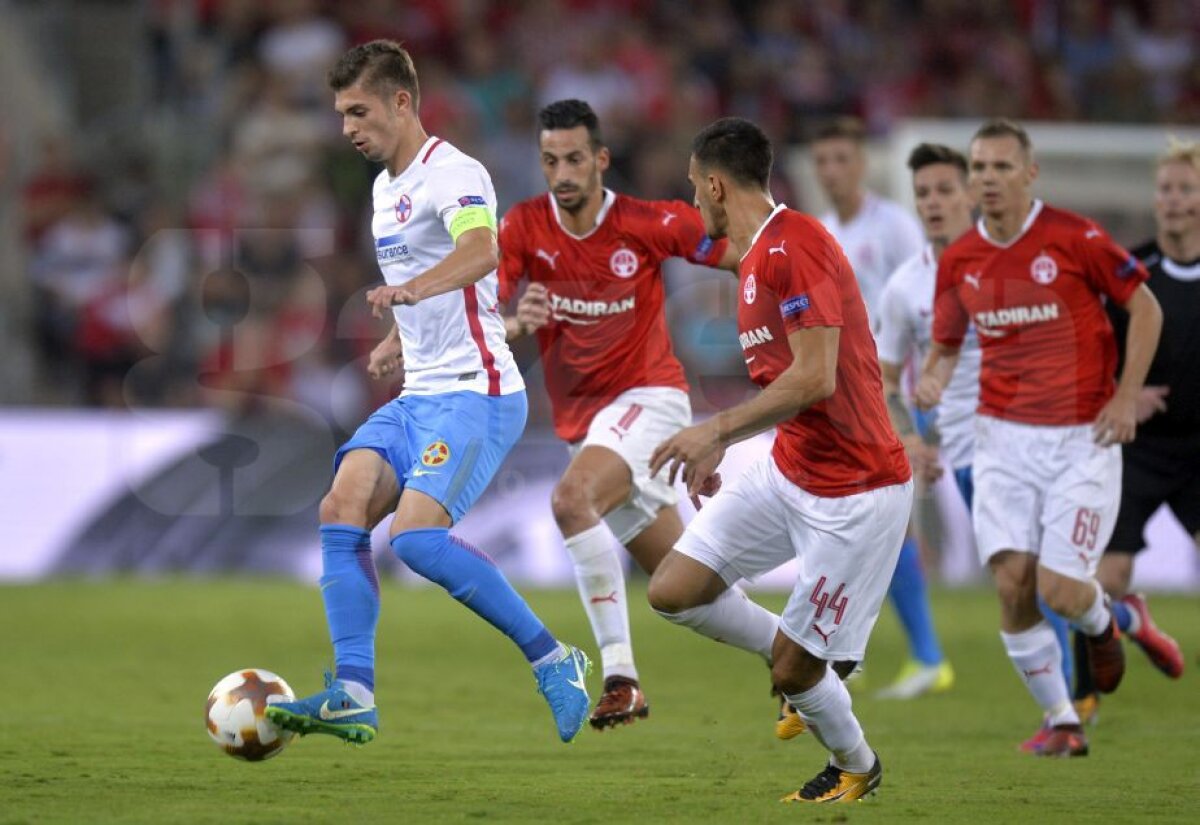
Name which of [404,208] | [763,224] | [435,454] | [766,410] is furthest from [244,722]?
[763,224]

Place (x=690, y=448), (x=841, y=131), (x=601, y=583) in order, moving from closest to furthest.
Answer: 1. (x=690, y=448)
2. (x=601, y=583)
3. (x=841, y=131)

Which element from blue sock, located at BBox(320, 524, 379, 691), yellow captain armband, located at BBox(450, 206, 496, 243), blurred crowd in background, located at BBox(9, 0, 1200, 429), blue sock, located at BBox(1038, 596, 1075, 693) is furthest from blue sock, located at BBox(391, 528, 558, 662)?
blurred crowd in background, located at BBox(9, 0, 1200, 429)

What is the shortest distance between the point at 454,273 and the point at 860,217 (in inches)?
176

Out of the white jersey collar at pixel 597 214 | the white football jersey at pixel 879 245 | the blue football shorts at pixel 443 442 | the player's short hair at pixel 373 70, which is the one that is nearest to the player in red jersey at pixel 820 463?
the blue football shorts at pixel 443 442

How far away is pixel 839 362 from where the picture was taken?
608cm

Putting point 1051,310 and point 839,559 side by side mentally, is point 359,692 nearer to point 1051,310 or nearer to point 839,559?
point 839,559

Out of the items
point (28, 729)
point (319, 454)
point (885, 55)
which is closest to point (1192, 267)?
point (28, 729)

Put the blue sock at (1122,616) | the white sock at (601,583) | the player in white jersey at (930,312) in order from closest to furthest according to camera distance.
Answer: the white sock at (601,583) < the blue sock at (1122,616) < the player in white jersey at (930,312)

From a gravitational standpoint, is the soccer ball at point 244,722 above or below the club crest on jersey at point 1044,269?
below

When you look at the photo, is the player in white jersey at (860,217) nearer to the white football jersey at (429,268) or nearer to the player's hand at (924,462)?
the player's hand at (924,462)

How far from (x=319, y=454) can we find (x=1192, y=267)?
Answer: 8.10 m

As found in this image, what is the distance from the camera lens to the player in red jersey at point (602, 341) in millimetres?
7902

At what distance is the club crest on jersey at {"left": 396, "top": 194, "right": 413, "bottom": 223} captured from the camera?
6.61 meters

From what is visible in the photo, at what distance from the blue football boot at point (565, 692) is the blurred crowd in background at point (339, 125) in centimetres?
786
